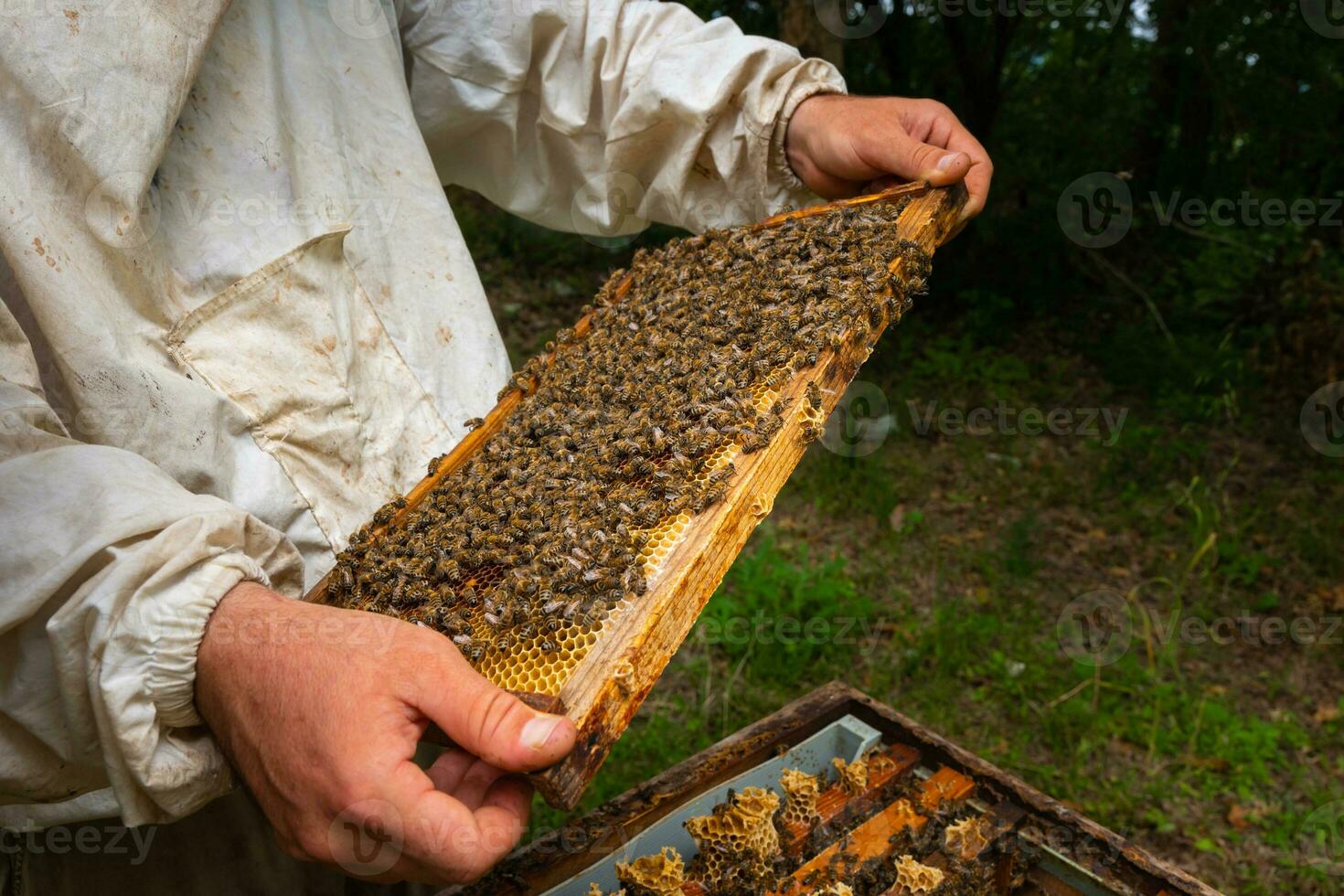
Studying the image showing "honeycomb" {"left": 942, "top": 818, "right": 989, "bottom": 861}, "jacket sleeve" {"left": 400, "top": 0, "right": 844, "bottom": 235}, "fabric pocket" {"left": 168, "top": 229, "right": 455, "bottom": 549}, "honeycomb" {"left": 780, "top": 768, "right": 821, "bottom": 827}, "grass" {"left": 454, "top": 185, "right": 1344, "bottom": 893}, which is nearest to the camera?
"fabric pocket" {"left": 168, "top": 229, "right": 455, "bottom": 549}

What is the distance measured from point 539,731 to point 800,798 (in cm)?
139

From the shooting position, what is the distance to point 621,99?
3129mm

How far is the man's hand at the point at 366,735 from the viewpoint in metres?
1.56

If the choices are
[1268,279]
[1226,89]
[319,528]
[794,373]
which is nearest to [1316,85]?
[1226,89]

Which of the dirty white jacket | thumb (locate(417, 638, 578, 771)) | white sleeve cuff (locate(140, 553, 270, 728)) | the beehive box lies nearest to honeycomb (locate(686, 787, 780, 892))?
the beehive box

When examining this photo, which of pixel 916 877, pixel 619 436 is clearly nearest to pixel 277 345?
pixel 619 436

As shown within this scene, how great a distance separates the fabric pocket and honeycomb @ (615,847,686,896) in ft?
3.69

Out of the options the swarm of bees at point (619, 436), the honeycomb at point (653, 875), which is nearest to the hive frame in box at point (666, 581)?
the swarm of bees at point (619, 436)

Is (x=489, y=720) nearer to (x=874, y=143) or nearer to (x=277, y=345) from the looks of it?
(x=277, y=345)

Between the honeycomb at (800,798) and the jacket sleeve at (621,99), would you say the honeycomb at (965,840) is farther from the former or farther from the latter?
the jacket sleeve at (621,99)

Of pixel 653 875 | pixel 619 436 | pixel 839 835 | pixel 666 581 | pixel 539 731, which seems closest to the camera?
pixel 539 731

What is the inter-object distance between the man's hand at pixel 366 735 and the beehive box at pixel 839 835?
0.75 metres

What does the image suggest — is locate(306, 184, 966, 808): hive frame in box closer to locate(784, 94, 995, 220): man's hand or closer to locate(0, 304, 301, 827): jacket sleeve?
locate(784, 94, 995, 220): man's hand

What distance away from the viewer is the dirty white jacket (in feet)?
5.44
